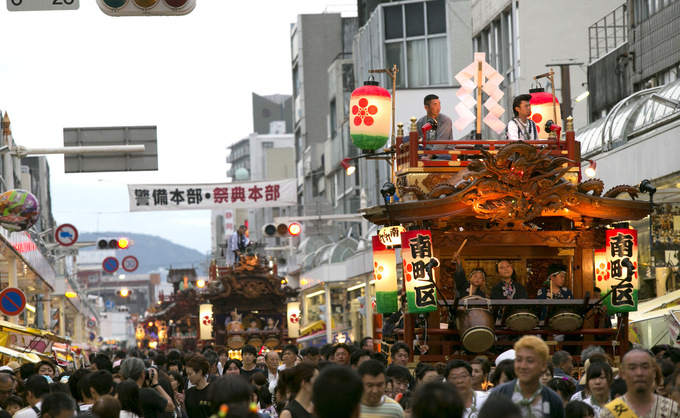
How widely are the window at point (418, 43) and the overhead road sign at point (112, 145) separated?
23925 millimetres

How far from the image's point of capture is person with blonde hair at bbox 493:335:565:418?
301 inches

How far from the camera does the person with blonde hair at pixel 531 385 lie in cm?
763

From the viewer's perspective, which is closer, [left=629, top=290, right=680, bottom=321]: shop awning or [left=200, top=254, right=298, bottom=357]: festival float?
[left=629, top=290, right=680, bottom=321]: shop awning

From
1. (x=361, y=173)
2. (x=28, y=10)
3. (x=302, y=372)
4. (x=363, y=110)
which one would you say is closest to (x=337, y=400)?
(x=302, y=372)

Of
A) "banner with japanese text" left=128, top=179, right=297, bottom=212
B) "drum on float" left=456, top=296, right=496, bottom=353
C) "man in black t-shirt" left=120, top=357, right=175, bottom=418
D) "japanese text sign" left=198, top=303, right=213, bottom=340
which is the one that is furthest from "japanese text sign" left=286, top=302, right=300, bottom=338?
"man in black t-shirt" left=120, top=357, right=175, bottom=418

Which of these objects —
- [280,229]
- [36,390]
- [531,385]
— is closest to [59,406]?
[36,390]

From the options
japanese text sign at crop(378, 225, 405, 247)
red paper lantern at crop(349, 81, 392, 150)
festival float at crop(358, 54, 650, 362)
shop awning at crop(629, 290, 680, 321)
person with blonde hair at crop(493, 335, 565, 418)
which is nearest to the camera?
person with blonde hair at crop(493, 335, 565, 418)

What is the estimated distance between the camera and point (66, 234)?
Answer: 42.2 meters

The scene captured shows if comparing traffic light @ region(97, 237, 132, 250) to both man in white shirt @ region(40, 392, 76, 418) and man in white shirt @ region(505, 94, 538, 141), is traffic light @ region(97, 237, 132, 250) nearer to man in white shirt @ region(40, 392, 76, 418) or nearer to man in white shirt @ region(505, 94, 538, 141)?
man in white shirt @ region(505, 94, 538, 141)

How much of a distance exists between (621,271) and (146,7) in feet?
28.6

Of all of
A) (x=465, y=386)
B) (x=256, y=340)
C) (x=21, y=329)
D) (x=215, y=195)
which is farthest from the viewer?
(x=215, y=195)

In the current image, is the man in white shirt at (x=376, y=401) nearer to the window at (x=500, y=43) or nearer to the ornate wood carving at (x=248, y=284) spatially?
the ornate wood carving at (x=248, y=284)

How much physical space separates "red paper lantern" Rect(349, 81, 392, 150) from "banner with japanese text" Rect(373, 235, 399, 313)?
1.93 m

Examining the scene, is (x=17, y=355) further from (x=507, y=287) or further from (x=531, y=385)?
(x=531, y=385)
